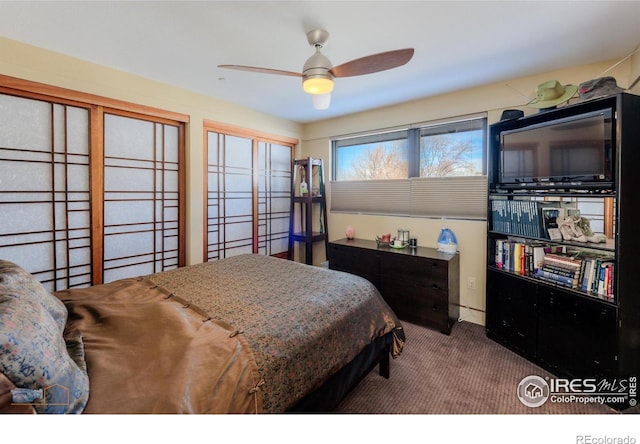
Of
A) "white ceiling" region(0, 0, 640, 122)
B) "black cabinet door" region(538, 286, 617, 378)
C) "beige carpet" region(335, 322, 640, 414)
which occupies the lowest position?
"beige carpet" region(335, 322, 640, 414)

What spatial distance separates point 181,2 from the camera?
165 centimetres

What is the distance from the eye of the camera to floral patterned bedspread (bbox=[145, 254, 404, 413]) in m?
1.25

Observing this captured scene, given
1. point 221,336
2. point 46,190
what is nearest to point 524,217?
point 221,336

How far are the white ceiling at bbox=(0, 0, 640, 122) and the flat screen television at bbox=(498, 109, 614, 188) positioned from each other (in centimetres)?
54

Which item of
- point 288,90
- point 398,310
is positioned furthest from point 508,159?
point 288,90

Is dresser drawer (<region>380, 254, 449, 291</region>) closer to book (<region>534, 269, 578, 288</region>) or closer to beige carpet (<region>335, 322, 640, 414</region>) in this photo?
beige carpet (<region>335, 322, 640, 414</region>)

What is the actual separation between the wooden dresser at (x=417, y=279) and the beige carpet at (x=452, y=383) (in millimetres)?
269

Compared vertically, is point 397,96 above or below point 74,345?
above

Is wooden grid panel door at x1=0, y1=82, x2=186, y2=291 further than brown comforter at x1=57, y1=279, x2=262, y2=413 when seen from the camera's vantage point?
Yes

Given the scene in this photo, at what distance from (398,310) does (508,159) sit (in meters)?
1.76

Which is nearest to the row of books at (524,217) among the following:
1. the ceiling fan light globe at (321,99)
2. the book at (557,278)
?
the book at (557,278)

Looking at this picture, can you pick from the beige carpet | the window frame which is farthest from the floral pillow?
the window frame

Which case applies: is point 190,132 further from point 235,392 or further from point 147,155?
point 235,392

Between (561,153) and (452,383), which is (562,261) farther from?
(452,383)
